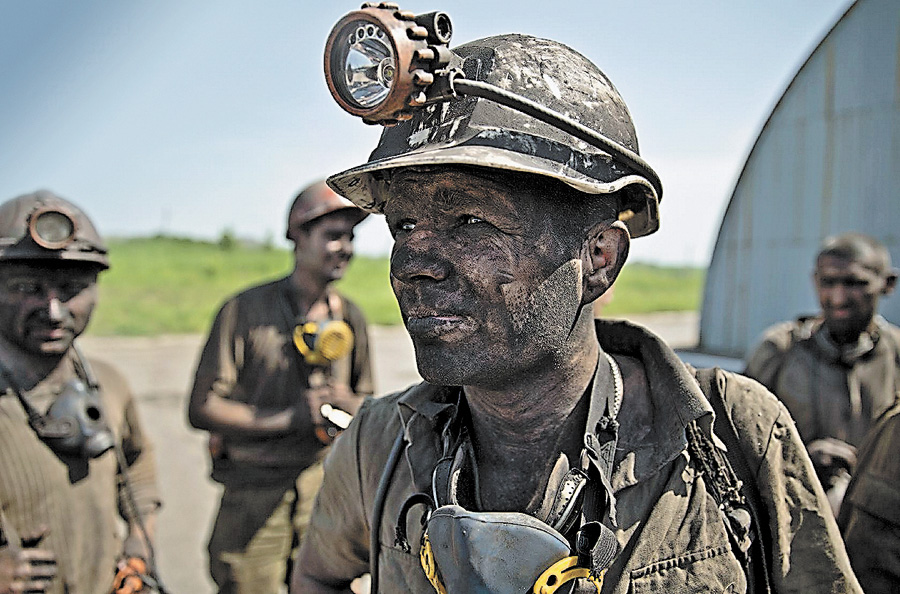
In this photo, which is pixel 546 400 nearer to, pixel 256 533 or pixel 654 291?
pixel 256 533

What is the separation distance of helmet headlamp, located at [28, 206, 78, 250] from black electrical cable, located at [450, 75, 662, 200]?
2.21 meters

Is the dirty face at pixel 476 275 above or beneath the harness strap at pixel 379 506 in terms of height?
above

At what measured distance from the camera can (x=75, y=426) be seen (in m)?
3.33

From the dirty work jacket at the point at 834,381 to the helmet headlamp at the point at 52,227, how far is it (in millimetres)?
3837

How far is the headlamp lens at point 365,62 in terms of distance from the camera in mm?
1676

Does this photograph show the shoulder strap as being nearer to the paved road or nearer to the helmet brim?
the helmet brim

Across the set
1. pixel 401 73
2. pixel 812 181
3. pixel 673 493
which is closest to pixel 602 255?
pixel 673 493

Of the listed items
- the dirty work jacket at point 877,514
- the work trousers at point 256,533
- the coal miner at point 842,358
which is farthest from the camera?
the coal miner at point 842,358

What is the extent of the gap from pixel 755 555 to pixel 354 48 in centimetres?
136

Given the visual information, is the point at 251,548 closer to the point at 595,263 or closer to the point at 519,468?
the point at 519,468

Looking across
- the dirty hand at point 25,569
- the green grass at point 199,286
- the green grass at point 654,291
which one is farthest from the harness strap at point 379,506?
the green grass at point 654,291

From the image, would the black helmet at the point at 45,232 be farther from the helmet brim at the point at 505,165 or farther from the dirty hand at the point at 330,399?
the helmet brim at the point at 505,165

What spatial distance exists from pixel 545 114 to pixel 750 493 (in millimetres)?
940

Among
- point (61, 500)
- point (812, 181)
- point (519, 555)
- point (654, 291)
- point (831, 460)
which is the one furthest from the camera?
point (654, 291)
